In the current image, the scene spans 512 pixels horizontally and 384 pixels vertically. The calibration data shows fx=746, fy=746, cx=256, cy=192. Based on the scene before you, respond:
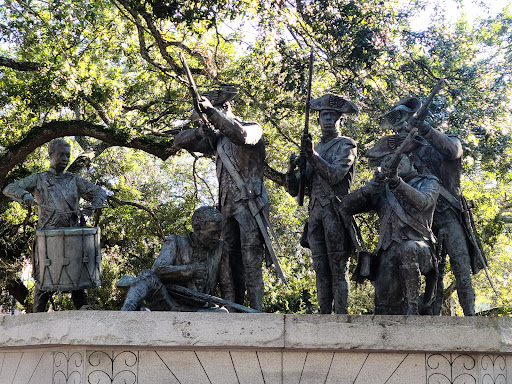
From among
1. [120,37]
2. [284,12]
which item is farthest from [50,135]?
[284,12]

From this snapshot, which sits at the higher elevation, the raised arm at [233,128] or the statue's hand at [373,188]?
the raised arm at [233,128]

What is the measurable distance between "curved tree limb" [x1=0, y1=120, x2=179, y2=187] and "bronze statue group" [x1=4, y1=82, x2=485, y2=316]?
5.59m

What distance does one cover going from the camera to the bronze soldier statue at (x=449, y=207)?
7.29m

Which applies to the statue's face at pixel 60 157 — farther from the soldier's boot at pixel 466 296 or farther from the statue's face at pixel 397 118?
the soldier's boot at pixel 466 296

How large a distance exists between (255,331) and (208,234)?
4.46 feet

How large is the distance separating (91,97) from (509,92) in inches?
314

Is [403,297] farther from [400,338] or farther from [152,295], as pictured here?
[152,295]

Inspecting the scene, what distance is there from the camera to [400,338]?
17.6 feet

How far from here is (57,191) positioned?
8352mm

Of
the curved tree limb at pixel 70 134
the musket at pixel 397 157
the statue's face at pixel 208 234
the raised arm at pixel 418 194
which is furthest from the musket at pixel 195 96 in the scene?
the curved tree limb at pixel 70 134

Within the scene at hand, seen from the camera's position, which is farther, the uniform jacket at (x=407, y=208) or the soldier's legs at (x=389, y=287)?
the soldier's legs at (x=389, y=287)

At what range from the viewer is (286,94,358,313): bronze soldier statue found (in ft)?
23.2

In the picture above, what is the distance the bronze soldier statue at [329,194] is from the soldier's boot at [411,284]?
0.83 meters

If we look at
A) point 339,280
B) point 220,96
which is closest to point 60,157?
point 220,96
